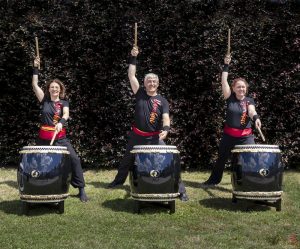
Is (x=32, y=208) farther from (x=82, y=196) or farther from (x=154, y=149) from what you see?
(x=154, y=149)

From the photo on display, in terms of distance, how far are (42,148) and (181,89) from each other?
10.2 ft

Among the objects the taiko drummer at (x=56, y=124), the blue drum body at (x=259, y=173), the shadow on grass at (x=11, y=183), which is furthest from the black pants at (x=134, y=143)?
the shadow on grass at (x=11, y=183)

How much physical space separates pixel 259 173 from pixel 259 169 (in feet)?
0.15

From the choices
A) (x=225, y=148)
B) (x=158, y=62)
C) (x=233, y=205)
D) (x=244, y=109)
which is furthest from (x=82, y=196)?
(x=158, y=62)

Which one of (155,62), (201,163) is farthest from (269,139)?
(155,62)

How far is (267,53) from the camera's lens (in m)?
7.75

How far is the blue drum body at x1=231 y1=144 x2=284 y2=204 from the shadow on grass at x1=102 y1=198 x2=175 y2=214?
3.11 feet

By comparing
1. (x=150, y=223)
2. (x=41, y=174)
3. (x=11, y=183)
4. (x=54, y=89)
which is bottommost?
(x=11, y=183)

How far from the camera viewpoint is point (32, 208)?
5.62 metres

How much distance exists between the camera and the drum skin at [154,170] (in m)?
5.33

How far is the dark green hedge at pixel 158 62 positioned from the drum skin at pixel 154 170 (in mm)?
2356

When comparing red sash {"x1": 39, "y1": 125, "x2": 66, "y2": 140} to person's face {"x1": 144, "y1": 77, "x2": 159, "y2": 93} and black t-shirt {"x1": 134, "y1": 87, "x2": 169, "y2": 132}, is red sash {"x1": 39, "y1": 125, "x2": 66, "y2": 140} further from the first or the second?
person's face {"x1": 144, "y1": 77, "x2": 159, "y2": 93}

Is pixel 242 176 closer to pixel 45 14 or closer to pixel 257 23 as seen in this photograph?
pixel 257 23

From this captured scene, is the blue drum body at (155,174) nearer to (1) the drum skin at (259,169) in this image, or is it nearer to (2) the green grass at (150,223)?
(2) the green grass at (150,223)
